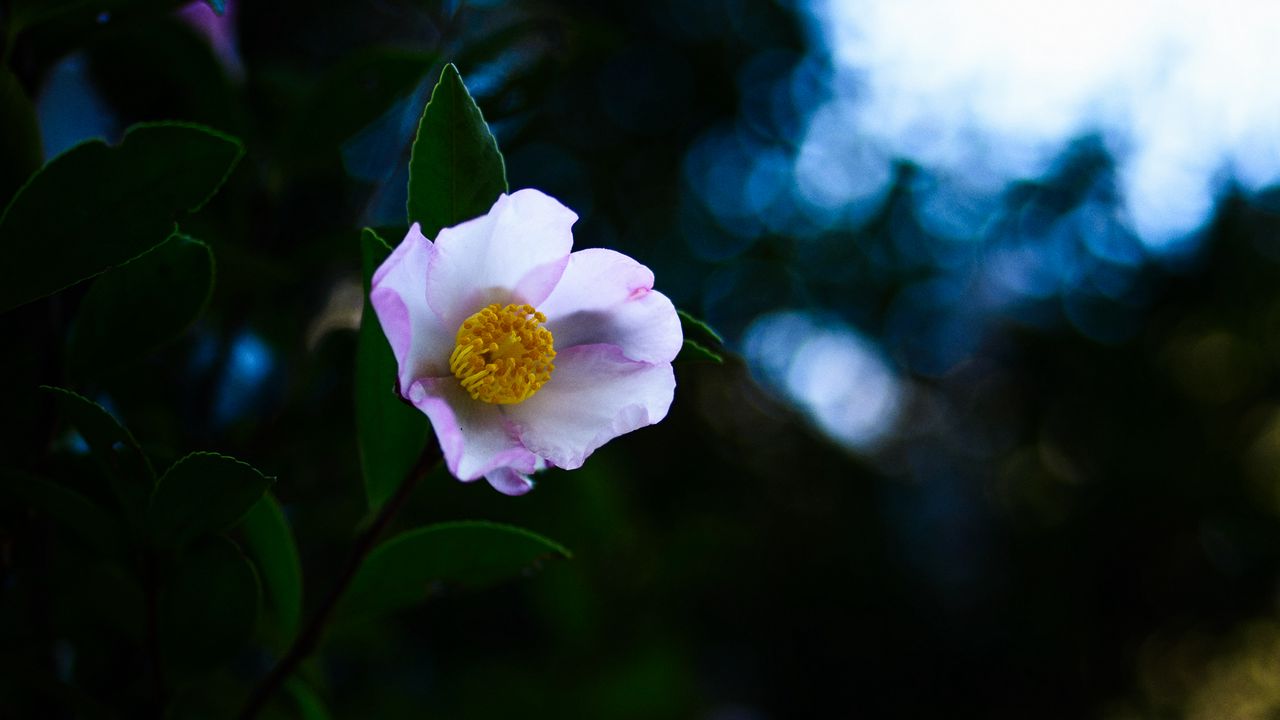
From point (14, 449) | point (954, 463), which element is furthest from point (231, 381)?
point (954, 463)

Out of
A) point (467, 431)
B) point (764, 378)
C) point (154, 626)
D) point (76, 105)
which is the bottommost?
point (154, 626)

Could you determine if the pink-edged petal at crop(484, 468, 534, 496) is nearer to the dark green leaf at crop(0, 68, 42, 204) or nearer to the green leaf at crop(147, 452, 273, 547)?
the green leaf at crop(147, 452, 273, 547)

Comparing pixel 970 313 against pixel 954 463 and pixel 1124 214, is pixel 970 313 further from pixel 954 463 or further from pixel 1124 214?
pixel 954 463

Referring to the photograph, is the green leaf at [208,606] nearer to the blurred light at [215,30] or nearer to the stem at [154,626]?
the stem at [154,626]

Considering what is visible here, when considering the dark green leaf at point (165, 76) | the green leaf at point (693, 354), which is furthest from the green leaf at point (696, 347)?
the dark green leaf at point (165, 76)

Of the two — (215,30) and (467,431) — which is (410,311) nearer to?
(467,431)

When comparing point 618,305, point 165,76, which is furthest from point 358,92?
point 618,305
